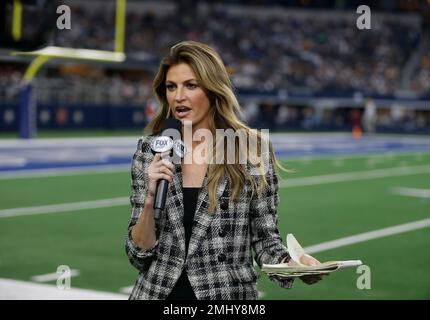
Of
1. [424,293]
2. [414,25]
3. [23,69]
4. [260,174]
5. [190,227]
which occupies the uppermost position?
[414,25]

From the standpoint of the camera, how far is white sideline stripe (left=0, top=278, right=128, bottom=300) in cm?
579

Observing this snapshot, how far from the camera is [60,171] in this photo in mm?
15492

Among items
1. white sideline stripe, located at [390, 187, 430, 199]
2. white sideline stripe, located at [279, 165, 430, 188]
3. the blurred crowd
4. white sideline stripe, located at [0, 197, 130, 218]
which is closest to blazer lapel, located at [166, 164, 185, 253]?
white sideline stripe, located at [0, 197, 130, 218]

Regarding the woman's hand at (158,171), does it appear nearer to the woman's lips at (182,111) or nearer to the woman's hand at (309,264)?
the woman's lips at (182,111)

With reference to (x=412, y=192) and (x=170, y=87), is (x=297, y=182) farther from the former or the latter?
(x=170, y=87)

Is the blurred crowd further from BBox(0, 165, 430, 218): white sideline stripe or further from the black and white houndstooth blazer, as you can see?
the black and white houndstooth blazer

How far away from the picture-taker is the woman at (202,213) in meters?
2.97

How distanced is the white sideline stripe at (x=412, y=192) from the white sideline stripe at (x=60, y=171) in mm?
5715

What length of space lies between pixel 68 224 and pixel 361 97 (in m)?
31.5

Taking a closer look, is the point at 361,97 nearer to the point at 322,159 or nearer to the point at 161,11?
the point at 161,11

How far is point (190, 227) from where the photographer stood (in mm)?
3021

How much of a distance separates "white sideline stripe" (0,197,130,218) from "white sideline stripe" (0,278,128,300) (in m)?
3.85

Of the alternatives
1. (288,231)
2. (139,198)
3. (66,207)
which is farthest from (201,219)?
(66,207)

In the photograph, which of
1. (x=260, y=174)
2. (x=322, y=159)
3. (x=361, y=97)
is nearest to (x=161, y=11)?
(x=361, y=97)
